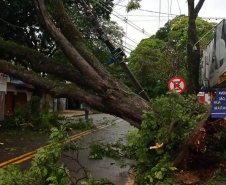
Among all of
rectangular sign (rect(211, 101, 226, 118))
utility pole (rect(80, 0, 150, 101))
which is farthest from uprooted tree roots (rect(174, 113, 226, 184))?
utility pole (rect(80, 0, 150, 101))

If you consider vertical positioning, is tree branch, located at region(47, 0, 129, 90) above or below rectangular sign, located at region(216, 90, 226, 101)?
above

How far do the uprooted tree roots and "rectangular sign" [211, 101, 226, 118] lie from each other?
0.18 meters

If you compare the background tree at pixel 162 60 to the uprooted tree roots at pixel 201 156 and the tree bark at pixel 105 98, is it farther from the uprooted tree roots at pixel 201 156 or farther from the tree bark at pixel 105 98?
the uprooted tree roots at pixel 201 156

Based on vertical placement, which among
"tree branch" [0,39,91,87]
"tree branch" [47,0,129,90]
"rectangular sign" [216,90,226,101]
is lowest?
"rectangular sign" [216,90,226,101]

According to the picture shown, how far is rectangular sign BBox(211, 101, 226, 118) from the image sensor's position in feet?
20.5

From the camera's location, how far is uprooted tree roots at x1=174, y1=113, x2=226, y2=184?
20.1 feet

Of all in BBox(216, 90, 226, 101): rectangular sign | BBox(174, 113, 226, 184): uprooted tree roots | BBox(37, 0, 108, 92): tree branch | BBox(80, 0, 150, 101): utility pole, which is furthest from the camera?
BBox(80, 0, 150, 101): utility pole

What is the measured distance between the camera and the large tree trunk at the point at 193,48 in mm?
12031

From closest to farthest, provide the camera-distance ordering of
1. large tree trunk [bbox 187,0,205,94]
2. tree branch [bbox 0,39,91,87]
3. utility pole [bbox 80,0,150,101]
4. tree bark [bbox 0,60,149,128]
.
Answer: tree bark [bbox 0,60,149,128], tree branch [bbox 0,39,91,87], utility pole [bbox 80,0,150,101], large tree trunk [bbox 187,0,205,94]

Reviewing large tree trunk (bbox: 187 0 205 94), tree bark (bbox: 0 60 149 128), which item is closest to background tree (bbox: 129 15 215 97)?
large tree trunk (bbox: 187 0 205 94)

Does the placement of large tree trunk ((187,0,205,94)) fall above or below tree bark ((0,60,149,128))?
above

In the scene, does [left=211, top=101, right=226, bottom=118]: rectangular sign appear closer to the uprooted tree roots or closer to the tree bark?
the uprooted tree roots

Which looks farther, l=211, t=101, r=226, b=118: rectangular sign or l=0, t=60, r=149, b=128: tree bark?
l=0, t=60, r=149, b=128: tree bark

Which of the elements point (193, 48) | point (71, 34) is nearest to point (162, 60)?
point (193, 48)
